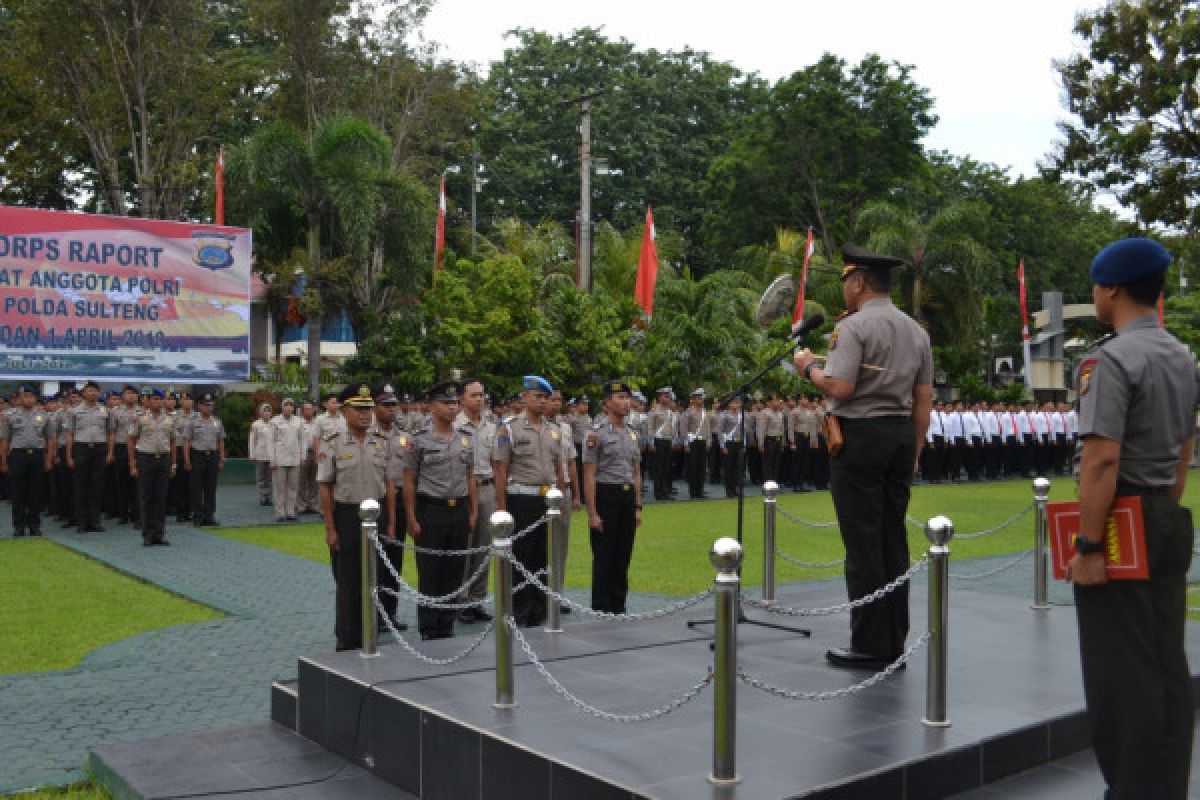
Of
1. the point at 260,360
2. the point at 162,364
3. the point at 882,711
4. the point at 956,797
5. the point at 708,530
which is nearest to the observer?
the point at 956,797

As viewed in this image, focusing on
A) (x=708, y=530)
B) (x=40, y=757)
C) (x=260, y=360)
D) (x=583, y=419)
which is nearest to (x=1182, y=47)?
(x=708, y=530)

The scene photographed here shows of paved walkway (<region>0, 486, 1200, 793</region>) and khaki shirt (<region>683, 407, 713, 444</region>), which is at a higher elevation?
khaki shirt (<region>683, 407, 713, 444</region>)

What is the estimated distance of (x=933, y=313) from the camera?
3244 cm

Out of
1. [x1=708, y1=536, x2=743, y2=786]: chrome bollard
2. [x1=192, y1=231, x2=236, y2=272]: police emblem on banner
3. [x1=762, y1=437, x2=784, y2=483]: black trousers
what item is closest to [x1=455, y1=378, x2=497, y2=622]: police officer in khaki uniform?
[x1=708, y1=536, x2=743, y2=786]: chrome bollard

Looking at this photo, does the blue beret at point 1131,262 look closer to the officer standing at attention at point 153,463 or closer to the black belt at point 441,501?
the black belt at point 441,501

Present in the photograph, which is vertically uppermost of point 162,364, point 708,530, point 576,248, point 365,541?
point 576,248

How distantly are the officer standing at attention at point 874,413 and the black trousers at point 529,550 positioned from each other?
11.8 feet

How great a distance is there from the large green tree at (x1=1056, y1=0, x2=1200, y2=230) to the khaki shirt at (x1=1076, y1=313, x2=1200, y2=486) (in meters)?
12.9

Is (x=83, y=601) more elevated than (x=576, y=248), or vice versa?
(x=576, y=248)

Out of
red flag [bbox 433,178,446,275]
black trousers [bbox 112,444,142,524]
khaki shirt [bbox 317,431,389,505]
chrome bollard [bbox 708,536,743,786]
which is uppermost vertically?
red flag [bbox 433,178,446,275]

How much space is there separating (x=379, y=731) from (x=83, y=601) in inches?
231

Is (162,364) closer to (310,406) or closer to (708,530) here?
(310,406)

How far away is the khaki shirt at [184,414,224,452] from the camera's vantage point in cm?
1669

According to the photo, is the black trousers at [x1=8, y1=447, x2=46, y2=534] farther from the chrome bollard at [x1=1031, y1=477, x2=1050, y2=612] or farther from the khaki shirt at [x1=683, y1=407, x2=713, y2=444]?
the chrome bollard at [x1=1031, y1=477, x2=1050, y2=612]
